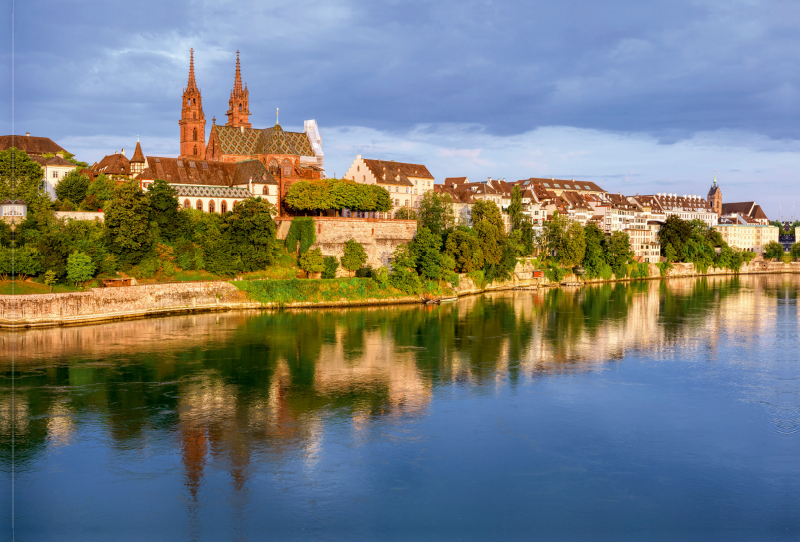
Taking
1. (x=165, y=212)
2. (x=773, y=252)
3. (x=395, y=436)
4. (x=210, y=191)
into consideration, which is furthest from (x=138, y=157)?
(x=773, y=252)

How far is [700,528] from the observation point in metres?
19.3

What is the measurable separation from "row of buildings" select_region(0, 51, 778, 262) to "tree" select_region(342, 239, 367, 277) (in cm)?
1157

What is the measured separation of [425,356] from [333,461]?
16.9 m

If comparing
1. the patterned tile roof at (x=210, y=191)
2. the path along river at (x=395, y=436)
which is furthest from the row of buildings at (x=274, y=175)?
the path along river at (x=395, y=436)

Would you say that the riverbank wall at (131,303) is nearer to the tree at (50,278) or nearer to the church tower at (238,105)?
the tree at (50,278)

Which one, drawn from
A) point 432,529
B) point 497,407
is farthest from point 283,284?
point 432,529

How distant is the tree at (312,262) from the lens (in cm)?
6316

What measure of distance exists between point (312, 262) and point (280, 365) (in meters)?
27.1

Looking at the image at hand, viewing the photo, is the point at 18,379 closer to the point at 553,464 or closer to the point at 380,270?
the point at 553,464

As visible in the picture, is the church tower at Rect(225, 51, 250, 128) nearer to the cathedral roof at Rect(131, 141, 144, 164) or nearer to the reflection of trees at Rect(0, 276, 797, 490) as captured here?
the cathedral roof at Rect(131, 141, 144, 164)

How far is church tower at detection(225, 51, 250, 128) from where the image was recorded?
89.1 meters

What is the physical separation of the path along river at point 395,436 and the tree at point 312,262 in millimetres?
16957

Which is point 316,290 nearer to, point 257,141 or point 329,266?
point 329,266

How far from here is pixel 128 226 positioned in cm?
5434
